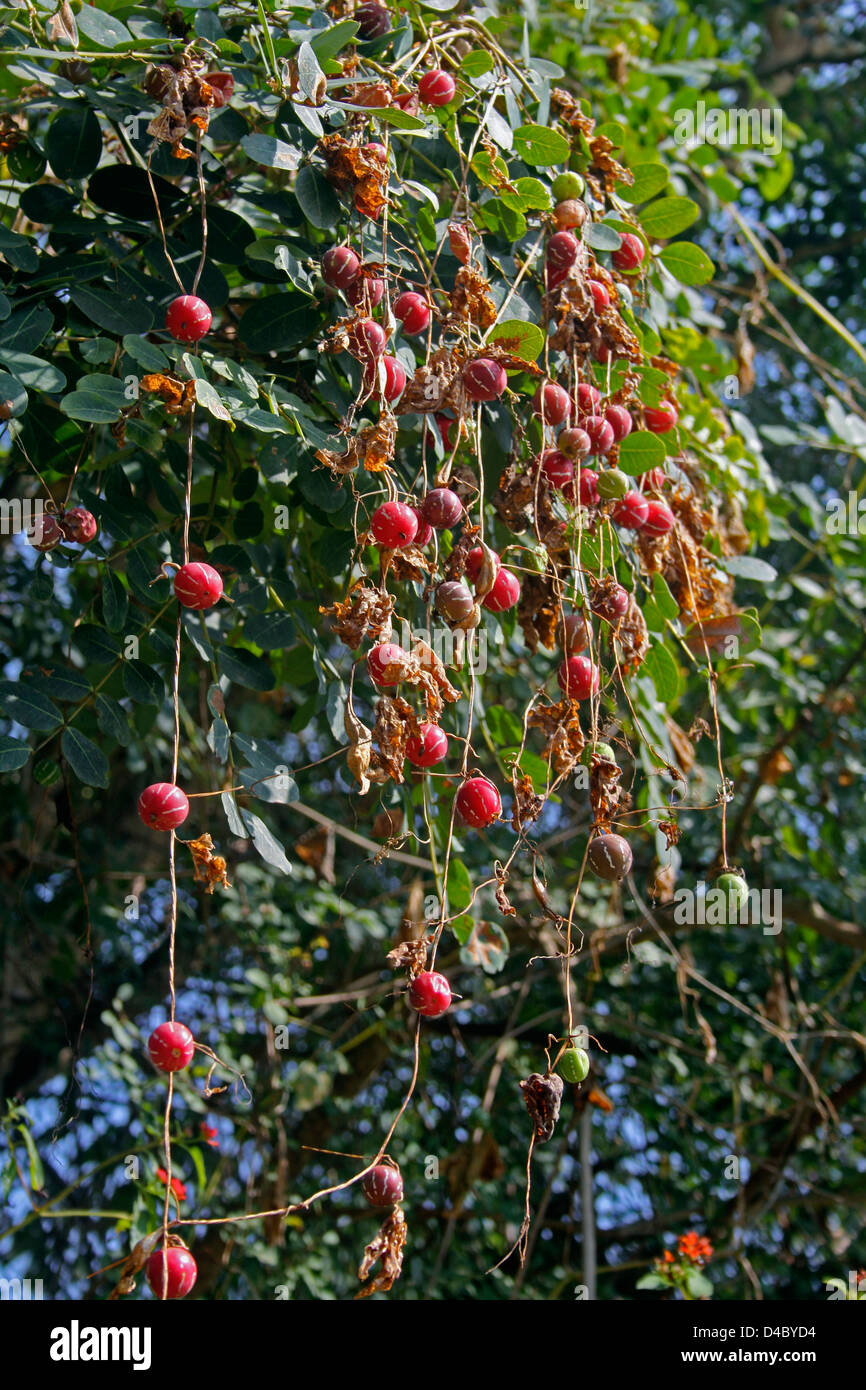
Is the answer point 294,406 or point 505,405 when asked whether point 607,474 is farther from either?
point 294,406

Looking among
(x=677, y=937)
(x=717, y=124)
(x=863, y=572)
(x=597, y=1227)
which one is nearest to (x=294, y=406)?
(x=717, y=124)

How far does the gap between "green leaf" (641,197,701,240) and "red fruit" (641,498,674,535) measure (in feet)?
1.52

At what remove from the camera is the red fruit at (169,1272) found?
78cm

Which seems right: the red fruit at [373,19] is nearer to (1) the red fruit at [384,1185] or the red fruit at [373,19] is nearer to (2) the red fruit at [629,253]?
(2) the red fruit at [629,253]

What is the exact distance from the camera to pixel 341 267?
3.26 feet

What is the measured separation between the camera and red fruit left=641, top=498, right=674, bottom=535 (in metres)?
1.20

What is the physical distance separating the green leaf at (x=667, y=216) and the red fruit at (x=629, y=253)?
169 millimetres

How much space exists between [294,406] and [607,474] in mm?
318

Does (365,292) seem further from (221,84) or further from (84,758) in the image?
(84,758)

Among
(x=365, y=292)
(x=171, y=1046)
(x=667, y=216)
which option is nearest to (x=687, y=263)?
(x=667, y=216)

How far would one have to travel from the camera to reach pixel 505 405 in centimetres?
123

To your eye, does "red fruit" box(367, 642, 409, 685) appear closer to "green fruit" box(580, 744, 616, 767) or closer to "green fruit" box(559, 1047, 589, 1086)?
"green fruit" box(580, 744, 616, 767)
